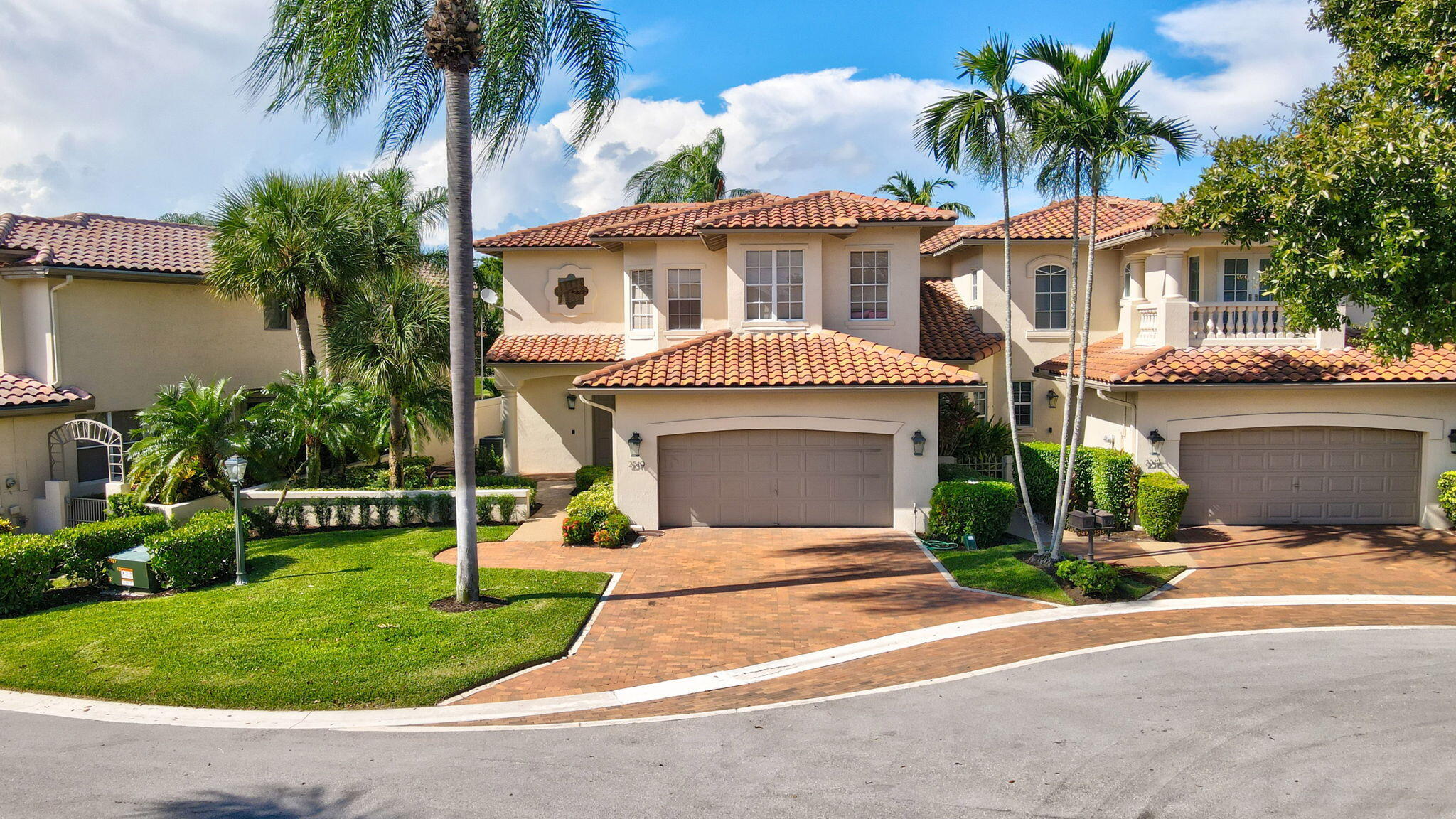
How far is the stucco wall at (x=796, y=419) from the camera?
17.5 meters

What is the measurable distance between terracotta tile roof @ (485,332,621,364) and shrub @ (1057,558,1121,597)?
12.1 metres

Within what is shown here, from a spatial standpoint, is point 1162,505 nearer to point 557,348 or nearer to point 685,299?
point 685,299

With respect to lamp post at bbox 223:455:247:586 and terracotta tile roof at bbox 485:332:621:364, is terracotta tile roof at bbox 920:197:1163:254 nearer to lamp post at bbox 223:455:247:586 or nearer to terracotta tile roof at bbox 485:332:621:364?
terracotta tile roof at bbox 485:332:621:364

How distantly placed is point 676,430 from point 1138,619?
8.85m

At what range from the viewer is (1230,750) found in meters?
7.93

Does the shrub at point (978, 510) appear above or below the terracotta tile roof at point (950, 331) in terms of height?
below

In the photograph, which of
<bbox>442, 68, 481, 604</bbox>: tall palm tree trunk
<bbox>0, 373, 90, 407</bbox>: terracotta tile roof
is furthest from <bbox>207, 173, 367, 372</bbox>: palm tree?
<bbox>442, 68, 481, 604</bbox>: tall palm tree trunk

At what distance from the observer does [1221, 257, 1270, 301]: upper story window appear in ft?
64.5

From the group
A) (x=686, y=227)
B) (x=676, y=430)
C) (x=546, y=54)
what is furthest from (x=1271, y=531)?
(x=546, y=54)

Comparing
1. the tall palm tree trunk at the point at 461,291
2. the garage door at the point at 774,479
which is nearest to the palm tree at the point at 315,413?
the garage door at the point at 774,479

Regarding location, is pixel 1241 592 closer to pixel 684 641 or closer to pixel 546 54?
pixel 684 641

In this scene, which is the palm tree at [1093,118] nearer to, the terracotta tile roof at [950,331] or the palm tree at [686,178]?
the terracotta tile roof at [950,331]

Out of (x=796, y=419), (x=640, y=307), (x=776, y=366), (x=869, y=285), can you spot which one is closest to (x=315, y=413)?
(x=640, y=307)

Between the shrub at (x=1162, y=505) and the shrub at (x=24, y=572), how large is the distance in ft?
60.0
